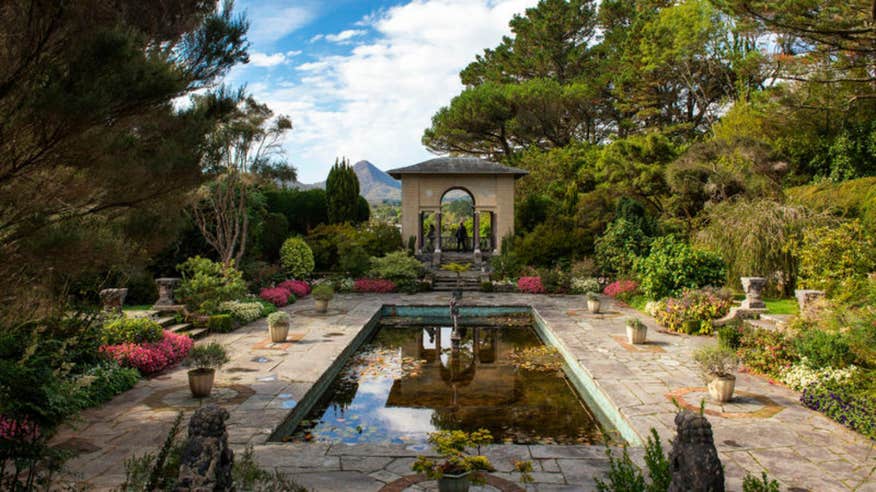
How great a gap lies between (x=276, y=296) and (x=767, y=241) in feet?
44.2

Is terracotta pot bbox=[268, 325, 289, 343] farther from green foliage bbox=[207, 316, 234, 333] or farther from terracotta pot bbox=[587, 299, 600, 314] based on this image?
terracotta pot bbox=[587, 299, 600, 314]

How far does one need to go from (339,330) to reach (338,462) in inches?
278

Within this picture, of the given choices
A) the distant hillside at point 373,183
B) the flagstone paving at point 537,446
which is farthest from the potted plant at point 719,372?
the distant hillside at point 373,183

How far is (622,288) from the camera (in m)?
16.4

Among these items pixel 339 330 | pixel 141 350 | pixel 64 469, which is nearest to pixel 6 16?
pixel 64 469

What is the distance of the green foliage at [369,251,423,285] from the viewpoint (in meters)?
19.2

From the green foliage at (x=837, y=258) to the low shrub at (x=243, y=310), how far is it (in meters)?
12.7

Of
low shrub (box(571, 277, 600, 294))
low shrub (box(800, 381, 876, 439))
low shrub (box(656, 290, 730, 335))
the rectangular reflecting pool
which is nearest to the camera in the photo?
low shrub (box(800, 381, 876, 439))

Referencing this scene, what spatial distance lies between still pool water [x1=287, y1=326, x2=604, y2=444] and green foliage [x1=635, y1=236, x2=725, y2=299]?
376 centimetres

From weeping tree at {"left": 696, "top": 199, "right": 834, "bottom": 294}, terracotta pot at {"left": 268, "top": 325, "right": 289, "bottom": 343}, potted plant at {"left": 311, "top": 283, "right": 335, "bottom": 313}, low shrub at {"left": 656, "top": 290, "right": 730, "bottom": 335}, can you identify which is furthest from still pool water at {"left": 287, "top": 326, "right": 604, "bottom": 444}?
weeping tree at {"left": 696, "top": 199, "right": 834, "bottom": 294}

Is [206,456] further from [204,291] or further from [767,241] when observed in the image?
[767,241]

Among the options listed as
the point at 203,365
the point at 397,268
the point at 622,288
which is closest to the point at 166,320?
the point at 203,365

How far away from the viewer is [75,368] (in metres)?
7.21

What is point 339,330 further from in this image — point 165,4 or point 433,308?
point 165,4
